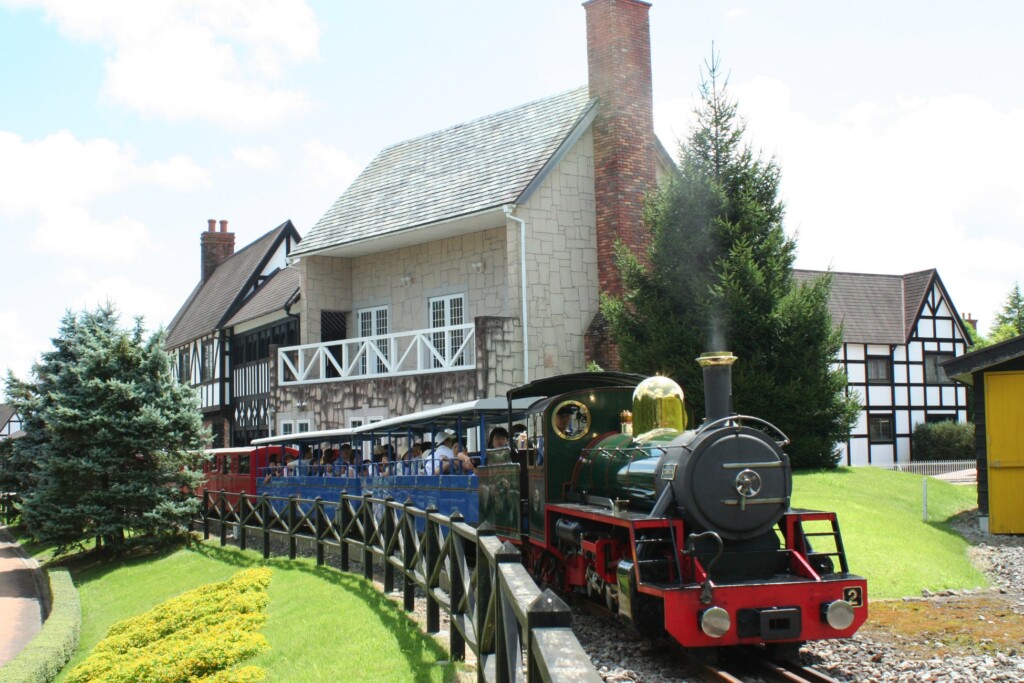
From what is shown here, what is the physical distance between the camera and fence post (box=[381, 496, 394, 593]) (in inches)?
438

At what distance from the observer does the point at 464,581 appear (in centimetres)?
756

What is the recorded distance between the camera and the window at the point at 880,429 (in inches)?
1277

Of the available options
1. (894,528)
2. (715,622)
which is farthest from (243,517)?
(715,622)

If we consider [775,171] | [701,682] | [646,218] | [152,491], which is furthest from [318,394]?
[701,682]

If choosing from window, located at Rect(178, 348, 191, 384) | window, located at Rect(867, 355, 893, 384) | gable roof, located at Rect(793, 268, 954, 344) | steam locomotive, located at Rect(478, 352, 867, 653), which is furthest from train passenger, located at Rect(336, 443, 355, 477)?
window, located at Rect(178, 348, 191, 384)

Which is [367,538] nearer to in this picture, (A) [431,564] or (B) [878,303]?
(A) [431,564]

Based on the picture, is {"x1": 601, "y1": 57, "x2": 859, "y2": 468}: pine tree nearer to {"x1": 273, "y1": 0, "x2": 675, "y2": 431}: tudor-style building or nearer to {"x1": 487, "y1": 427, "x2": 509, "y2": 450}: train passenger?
{"x1": 273, "y1": 0, "x2": 675, "y2": 431}: tudor-style building

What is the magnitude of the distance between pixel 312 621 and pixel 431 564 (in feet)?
6.67

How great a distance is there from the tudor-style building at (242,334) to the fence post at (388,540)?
1791 cm

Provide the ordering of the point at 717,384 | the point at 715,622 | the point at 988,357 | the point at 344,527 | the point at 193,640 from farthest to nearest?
the point at 988,357
the point at 344,527
the point at 193,640
the point at 717,384
the point at 715,622

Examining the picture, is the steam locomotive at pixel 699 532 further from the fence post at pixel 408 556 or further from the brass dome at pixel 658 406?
the fence post at pixel 408 556

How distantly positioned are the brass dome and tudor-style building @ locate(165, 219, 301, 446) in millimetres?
20241

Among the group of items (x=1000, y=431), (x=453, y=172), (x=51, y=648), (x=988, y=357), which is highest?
(x=453, y=172)

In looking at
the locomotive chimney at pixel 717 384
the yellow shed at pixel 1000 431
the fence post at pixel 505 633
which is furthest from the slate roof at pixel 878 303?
the fence post at pixel 505 633
